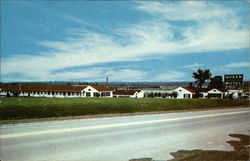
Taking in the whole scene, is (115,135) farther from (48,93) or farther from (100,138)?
(48,93)

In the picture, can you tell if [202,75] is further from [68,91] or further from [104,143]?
[104,143]

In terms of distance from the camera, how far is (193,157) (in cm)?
686

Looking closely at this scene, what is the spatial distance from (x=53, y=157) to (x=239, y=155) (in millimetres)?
5683

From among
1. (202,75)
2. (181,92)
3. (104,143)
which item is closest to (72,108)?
(104,143)

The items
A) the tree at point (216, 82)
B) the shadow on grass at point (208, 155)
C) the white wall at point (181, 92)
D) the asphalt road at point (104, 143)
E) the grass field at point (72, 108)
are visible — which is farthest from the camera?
the tree at point (216, 82)

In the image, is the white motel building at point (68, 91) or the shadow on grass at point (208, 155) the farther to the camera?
the white motel building at point (68, 91)

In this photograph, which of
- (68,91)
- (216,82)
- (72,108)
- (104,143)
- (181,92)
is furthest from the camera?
(216,82)

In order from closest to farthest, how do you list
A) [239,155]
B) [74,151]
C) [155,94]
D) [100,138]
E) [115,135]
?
[239,155] → [74,151] → [100,138] → [115,135] → [155,94]

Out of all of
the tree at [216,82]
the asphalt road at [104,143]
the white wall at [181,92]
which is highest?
the tree at [216,82]

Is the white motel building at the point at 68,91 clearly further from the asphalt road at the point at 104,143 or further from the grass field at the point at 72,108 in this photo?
the asphalt road at the point at 104,143

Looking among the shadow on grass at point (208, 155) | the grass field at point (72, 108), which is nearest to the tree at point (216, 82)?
the grass field at point (72, 108)

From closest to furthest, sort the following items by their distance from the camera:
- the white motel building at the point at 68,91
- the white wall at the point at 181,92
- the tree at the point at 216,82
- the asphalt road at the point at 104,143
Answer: the asphalt road at the point at 104,143
the white motel building at the point at 68,91
the white wall at the point at 181,92
the tree at the point at 216,82

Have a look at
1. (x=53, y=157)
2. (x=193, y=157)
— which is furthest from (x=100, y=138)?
(x=193, y=157)

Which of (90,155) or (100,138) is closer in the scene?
(90,155)
